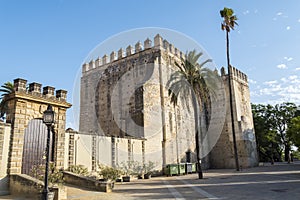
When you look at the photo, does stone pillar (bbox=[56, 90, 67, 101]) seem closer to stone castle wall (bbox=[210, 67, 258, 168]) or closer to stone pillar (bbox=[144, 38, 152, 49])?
stone pillar (bbox=[144, 38, 152, 49])

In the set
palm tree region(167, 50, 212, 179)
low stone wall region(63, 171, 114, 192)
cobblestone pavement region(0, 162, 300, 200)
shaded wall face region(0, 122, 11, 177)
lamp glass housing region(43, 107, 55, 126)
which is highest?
palm tree region(167, 50, 212, 179)

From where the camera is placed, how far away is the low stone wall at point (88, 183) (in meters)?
10.7

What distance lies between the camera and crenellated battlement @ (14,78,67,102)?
1113 cm

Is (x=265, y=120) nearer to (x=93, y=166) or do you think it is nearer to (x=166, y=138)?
(x=166, y=138)

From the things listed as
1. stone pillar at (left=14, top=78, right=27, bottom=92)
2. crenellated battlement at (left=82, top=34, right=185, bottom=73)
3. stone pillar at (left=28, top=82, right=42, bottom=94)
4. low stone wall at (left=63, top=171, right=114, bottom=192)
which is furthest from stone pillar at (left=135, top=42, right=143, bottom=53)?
low stone wall at (left=63, top=171, right=114, bottom=192)

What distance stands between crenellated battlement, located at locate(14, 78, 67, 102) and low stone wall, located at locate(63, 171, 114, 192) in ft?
13.0

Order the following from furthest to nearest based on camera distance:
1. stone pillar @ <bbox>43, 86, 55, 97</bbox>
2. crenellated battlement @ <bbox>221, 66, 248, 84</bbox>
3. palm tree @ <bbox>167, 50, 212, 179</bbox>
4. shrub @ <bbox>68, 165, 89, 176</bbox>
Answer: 1. crenellated battlement @ <bbox>221, 66, 248, 84</bbox>
2. palm tree @ <bbox>167, 50, 212, 179</bbox>
3. shrub @ <bbox>68, 165, 89, 176</bbox>
4. stone pillar @ <bbox>43, 86, 55, 97</bbox>

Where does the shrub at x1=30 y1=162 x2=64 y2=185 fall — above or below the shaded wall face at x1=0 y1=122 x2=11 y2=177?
below

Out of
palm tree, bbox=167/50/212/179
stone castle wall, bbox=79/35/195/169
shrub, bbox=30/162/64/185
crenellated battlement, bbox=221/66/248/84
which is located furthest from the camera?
crenellated battlement, bbox=221/66/248/84

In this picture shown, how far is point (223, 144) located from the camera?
3077 cm

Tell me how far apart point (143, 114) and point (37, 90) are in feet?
36.3

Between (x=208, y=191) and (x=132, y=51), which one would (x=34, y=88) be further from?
(x=132, y=51)

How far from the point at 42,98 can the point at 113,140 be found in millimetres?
6878

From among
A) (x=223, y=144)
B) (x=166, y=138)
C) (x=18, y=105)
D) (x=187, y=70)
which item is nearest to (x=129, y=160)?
(x=166, y=138)
